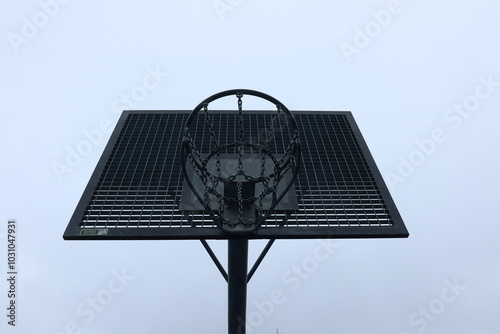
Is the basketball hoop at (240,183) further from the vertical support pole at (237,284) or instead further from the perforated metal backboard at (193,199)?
the vertical support pole at (237,284)

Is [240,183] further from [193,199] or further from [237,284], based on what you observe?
[237,284]

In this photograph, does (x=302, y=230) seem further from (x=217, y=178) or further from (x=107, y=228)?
(x=107, y=228)

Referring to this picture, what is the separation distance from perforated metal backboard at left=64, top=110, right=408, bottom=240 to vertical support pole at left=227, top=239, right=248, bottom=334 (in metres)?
1.09

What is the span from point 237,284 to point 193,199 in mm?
1751

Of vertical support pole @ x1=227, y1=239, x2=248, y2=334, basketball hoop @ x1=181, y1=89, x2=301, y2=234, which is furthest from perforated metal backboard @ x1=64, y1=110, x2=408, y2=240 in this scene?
vertical support pole @ x1=227, y1=239, x2=248, y2=334

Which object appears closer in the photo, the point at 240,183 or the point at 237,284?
the point at 240,183

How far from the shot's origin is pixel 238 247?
6.31m

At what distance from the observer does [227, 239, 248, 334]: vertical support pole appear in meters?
6.37

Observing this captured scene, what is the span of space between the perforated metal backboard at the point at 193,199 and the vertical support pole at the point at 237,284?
1.09 m

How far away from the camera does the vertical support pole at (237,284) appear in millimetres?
6367

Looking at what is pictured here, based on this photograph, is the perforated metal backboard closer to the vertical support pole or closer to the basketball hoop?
the basketball hoop

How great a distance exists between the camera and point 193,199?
5.70 metres

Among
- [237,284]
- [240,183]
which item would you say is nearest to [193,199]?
[240,183]

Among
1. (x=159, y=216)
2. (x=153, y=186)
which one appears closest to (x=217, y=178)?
(x=159, y=216)
